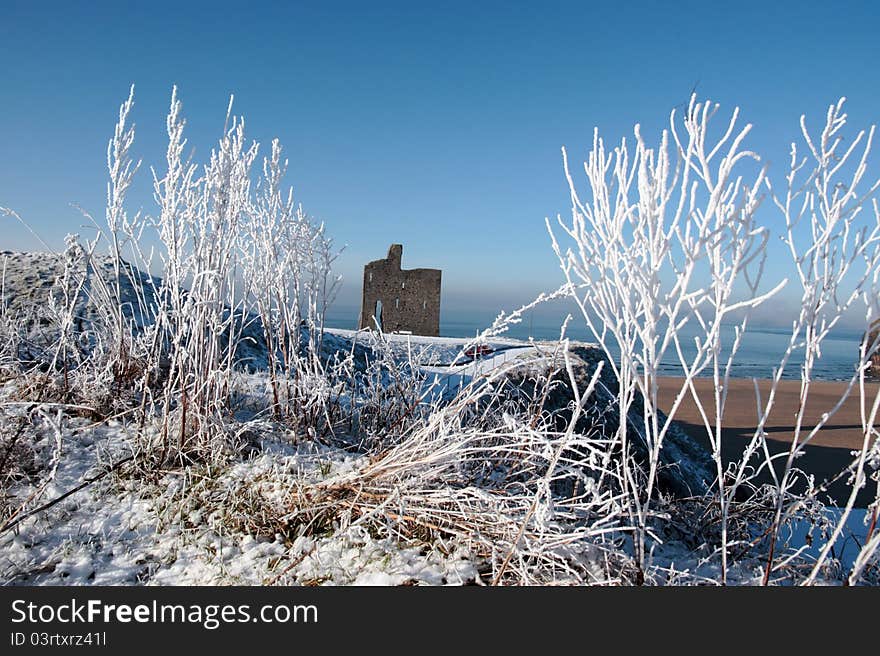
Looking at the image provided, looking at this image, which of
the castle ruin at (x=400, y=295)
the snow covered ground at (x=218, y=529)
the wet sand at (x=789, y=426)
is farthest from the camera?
the castle ruin at (x=400, y=295)

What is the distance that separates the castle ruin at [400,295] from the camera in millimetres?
13852

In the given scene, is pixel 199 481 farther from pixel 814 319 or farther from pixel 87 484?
pixel 814 319

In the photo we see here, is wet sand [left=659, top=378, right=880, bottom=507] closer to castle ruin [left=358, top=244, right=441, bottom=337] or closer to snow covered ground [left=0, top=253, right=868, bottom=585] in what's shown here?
snow covered ground [left=0, top=253, right=868, bottom=585]

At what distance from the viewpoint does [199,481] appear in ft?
8.38

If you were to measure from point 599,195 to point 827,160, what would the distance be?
0.76 meters

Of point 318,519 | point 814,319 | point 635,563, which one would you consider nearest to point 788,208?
point 814,319

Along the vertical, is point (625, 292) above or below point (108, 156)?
below

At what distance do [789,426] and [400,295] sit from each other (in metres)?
8.45

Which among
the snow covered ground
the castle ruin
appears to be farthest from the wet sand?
the castle ruin

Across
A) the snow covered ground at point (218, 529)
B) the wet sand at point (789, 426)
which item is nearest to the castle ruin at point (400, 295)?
the wet sand at point (789, 426)

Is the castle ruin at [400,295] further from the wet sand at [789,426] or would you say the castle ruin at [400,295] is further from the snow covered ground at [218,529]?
the snow covered ground at [218,529]

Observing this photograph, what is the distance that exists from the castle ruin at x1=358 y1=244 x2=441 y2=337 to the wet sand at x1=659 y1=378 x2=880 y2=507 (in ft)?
18.1

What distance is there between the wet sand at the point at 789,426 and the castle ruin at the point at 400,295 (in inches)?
218

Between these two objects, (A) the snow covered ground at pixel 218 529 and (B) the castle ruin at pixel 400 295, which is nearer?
(A) the snow covered ground at pixel 218 529
